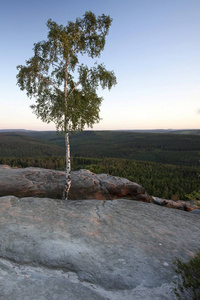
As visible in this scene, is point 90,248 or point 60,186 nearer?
point 90,248

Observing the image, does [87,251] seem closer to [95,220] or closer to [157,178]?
[95,220]

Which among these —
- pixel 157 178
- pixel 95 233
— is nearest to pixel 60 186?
pixel 95 233

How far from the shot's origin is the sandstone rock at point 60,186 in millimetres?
18016

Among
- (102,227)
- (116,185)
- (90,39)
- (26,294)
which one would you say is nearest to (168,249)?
(102,227)

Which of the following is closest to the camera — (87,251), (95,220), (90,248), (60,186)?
(87,251)

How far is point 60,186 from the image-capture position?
765 inches

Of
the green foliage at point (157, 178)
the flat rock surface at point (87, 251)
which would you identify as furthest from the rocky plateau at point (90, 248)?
the green foliage at point (157, 178)

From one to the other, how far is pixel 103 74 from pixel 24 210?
45.5 ft

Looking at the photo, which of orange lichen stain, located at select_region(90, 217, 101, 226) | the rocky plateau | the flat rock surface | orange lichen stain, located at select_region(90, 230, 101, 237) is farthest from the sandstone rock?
orange lichen stain, located at select_region(90, 230, 101, 237)

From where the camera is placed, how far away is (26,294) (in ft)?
16.0

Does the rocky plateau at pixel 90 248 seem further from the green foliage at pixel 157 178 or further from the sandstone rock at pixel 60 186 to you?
the green foliage at pixel 157 178

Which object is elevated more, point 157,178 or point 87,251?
point 87,251

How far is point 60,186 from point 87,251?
1276cm

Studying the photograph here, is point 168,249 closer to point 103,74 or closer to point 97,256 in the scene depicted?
point 97,256
